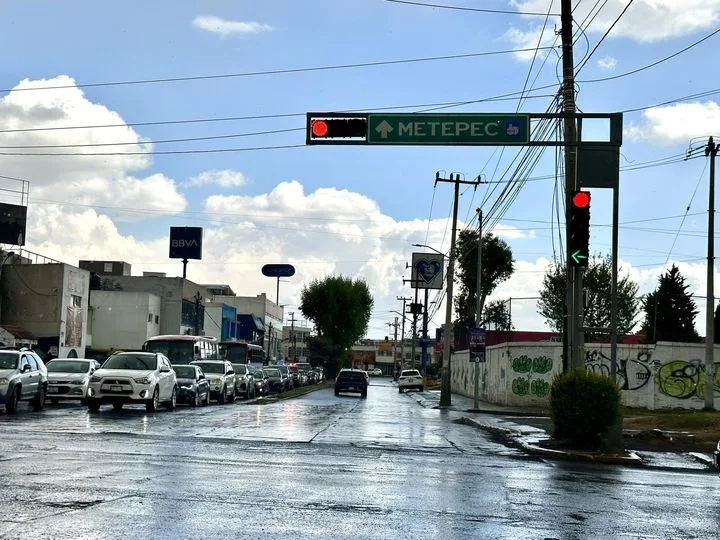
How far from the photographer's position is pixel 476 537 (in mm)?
8117

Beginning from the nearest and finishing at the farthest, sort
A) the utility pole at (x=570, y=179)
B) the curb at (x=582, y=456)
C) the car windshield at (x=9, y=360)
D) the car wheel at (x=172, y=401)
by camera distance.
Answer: the curb at (x=582, y=456) → the utility pole at (x=570, y=179) → the car windshield at (x=9, y=360) → the car wheel at (x=172, y=401)

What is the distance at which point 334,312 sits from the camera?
10800 centimetres

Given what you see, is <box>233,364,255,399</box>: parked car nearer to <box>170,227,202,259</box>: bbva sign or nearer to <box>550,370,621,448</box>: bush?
<box>550,370,621,448</box>: bush

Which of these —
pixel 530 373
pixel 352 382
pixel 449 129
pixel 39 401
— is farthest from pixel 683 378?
pixel 39 401

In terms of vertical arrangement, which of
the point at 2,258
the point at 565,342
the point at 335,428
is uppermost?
the point at 2,258

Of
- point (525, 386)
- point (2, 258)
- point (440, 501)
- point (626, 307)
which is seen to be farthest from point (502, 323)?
point (440, 501)

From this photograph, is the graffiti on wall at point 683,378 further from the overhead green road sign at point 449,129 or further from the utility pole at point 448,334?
the overhead green road sign at point 449,129

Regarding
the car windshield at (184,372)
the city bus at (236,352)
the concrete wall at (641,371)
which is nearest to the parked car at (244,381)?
the city bus at (236,352)

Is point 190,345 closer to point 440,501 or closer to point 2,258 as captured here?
point 2,258

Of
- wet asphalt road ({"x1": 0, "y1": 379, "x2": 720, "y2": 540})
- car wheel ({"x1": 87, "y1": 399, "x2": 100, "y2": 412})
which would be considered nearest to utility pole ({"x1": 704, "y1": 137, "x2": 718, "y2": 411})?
wet asphalt road ({"x1": 0, "y1": 379, "x2": 720, "y2": 540})

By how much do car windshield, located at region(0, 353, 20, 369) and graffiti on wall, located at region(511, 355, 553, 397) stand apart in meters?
23.3

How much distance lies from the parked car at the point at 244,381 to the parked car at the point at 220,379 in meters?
2.79

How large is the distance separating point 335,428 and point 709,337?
60.0 ft

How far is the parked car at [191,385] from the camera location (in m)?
33.0
